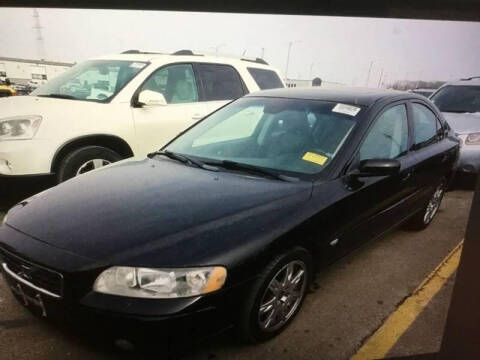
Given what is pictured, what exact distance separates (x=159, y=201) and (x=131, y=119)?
7.25 ft

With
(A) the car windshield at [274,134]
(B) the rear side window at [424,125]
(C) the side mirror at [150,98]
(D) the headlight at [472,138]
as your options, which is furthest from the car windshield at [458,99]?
(C) the side mirror at [150,98]

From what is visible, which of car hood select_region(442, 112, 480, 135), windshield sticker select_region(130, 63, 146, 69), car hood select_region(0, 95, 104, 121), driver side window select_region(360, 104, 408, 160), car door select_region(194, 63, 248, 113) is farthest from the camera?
car hood select_region(442, 112, 480, 135)

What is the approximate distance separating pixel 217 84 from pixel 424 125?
2.56 meters

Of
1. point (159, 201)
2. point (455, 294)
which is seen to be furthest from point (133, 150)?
point (455, 294)

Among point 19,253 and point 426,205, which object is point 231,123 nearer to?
point 19,253

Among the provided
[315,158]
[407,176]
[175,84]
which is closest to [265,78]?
[175,84]

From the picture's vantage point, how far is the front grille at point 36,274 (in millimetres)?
1700

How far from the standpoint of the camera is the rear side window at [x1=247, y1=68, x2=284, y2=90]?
→ 5.33 metres

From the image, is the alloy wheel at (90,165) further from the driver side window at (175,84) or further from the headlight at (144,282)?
the headlight at (144,282)

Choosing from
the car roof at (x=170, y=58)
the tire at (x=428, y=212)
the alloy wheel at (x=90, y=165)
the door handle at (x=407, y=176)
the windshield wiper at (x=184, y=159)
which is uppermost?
the car roof at (x=170, y=58)

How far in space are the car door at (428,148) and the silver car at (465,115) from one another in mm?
1011

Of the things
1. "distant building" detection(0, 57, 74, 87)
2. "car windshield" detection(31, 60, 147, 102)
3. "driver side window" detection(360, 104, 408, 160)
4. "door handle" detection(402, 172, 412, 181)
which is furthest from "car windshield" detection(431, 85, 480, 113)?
"distant building" detection(0, 57, 74, 87)

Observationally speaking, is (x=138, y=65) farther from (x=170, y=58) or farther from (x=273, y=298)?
(x=273, y=298)

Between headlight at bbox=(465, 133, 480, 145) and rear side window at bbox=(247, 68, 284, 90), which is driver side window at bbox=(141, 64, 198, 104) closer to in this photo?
rear side window at bbox=(247, 68, 284, 90)
